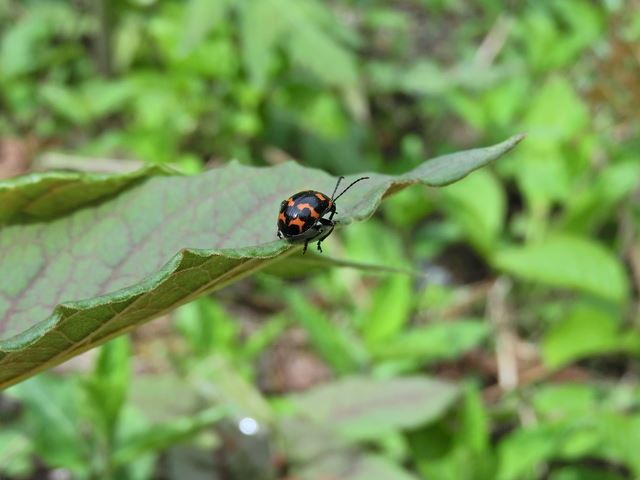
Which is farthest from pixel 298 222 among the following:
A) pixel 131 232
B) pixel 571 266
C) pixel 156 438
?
pixel 571 266

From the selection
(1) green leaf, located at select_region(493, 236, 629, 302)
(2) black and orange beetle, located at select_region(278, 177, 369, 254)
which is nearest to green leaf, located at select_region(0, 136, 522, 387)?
(2) black and orange beetle, located at select_region(278, 177, 369, 254)

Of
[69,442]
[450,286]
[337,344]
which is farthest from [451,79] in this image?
[69,442]

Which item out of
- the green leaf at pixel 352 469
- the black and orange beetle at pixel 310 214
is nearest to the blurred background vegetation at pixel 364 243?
the green leaf at pixel 352 469

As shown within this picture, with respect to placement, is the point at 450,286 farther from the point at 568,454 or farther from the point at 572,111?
the point at 568,454

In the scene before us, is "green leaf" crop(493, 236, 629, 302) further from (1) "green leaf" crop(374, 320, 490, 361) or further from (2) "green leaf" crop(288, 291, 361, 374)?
(2) "green leaf" crop(288, 291, 361, 374)

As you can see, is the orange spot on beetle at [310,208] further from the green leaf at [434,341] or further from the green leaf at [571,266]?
the green leaf at [571,266]

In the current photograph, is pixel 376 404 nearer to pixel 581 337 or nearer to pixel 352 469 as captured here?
pixel 352 469

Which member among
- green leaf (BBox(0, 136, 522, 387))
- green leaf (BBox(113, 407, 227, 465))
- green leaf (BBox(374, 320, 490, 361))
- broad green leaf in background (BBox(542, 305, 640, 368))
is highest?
green leaf (BBox(374, 320, 490, 361))
